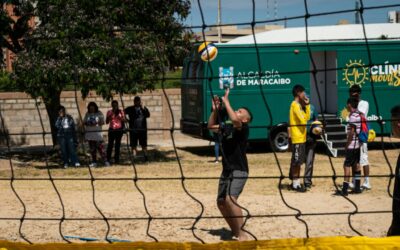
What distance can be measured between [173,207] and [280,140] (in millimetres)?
7173

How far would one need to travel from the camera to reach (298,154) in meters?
8.74

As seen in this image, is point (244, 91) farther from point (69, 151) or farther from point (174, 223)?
point (174, 223)

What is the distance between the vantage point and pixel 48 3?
11.8m

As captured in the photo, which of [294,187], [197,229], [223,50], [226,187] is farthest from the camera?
[223,50]

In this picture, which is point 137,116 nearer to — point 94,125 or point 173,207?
point 94,125

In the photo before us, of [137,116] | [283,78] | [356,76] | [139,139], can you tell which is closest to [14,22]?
[137,116]

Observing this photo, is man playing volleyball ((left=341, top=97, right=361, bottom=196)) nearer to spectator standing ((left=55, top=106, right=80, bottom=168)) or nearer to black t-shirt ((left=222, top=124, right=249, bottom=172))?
black t-shirt ((left=222, top=124, right=249, bottom=172))

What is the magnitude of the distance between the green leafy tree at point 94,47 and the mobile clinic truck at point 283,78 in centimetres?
154

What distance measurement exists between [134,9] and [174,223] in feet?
19.0

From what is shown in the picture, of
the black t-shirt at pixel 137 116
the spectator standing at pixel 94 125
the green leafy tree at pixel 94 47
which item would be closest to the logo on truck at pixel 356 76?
the green leafy tree at pixel 94 47

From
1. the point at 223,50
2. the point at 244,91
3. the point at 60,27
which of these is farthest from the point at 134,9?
the point at 244,91

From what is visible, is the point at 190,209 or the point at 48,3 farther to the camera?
the point at 48,3

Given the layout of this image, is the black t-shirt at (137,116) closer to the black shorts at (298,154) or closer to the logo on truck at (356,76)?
the logo on truck at (356,76)

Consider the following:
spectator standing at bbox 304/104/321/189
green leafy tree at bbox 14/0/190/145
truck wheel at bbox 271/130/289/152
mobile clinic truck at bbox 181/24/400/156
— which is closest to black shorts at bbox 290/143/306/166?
spectator standing at bbox 304/104/321/189
